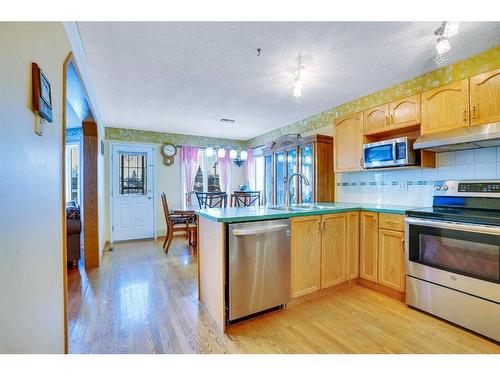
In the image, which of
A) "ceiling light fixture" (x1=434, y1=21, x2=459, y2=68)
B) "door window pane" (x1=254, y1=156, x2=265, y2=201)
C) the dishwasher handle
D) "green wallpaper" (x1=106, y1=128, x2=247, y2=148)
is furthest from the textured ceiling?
"door window pane" (x1=254, y1=156, x2=265, y2=201)

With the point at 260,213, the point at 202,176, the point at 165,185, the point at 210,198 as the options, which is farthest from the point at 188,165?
the point at 260,213

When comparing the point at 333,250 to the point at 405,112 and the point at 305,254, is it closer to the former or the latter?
the point at 305,254

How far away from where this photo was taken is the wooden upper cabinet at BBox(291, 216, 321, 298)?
221 centimetres

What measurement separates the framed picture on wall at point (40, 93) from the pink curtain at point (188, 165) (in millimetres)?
4317

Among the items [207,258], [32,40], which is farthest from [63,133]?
[207,258]

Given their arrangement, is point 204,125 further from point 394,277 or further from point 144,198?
point 394,277

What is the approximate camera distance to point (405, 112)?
2531mm

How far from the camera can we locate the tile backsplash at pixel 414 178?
2.21 metres

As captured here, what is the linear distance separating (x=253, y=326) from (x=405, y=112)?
100 inches

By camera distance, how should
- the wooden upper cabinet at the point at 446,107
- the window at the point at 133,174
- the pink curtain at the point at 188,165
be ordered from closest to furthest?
the wooden upper cabinet at the point at 446,107
the window at the point at 133,174
the pink curtain at the point at 188,165

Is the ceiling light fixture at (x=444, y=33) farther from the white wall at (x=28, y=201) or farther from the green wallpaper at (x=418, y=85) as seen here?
the white wall at (x=28, y=201)

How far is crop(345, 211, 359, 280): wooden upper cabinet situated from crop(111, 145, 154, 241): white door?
159 inches

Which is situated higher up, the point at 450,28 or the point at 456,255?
the point at 450,28

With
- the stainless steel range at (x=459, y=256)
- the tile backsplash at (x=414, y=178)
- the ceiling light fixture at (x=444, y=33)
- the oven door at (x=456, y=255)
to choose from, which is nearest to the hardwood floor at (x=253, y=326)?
the stainless steel range at (x=459, y=256)
